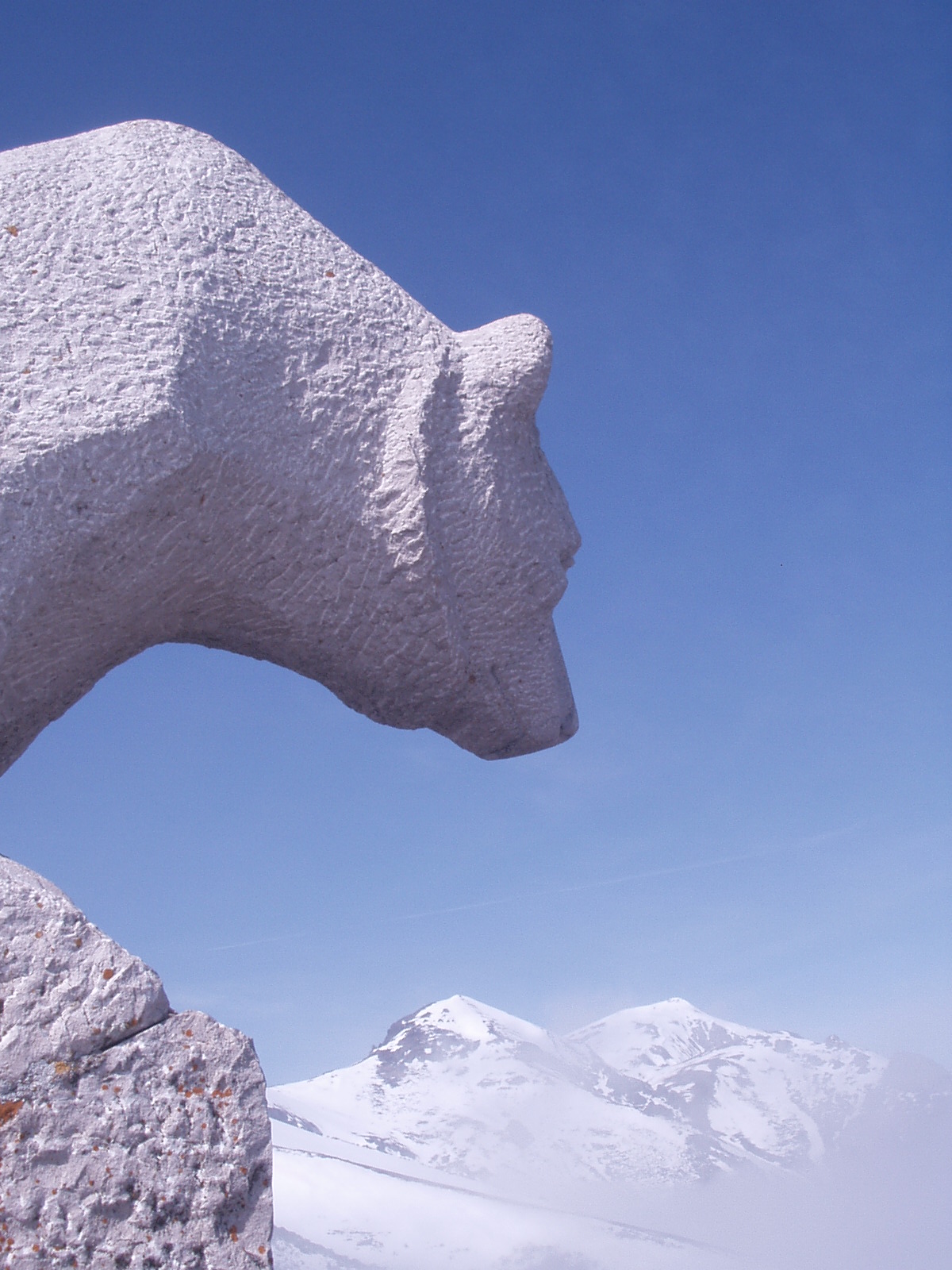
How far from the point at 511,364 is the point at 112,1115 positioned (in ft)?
6.20

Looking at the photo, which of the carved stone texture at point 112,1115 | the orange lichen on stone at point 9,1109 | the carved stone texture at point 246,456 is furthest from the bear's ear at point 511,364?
the orange lichen on stone at point 9,1109

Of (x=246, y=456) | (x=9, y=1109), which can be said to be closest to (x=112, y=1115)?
(x=9, y=1109)

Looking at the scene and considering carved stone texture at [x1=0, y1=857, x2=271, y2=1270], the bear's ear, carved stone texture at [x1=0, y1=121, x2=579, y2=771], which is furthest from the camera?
the bear's ear

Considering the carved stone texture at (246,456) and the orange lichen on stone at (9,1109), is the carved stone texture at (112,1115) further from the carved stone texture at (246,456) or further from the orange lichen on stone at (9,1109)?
the carved stone texture at (246,456)

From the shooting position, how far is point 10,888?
179 cm

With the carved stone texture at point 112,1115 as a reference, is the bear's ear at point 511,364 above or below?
above

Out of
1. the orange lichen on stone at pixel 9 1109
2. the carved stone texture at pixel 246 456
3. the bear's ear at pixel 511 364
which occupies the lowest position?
the orange lichen on stone at pixel 9 1109

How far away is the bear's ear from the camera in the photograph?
2664mm

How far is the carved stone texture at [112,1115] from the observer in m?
1.60

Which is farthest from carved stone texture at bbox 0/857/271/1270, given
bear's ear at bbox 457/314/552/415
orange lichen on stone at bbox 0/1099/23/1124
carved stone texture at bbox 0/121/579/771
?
bear's ear at bbox 457/314/552/415

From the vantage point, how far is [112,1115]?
168 cm

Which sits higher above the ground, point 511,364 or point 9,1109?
point 511,364

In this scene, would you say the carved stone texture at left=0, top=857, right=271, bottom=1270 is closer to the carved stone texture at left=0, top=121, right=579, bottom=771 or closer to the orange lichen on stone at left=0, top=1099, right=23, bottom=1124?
the orange lichen on stone at left=0, top=1099, right=23, bottom=1124

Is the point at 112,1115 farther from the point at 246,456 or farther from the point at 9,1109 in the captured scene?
the point at 246,456
